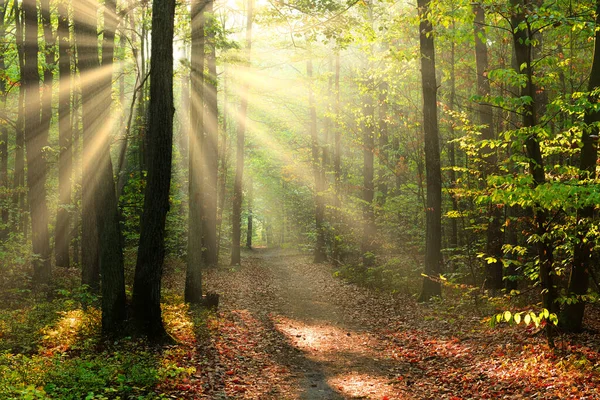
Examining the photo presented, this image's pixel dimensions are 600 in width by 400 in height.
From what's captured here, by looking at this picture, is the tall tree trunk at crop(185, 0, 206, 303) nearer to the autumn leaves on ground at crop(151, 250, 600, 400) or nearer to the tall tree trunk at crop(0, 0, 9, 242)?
the autumn leaves on ground at crop(151, 250, 600, 400)

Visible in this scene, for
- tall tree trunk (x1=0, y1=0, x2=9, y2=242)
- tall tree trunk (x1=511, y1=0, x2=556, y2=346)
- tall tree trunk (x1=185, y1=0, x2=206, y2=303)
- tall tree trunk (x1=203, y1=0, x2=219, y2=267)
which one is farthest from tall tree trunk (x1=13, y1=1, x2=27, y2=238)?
tall tree trunk (x1=511, y1=0, x2=556, y2=346)

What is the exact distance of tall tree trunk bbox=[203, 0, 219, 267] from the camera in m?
14.4

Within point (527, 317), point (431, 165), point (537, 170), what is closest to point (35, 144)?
point (431, 165)

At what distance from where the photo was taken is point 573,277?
7.74m

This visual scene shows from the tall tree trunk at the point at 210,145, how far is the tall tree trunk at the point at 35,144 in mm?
4832

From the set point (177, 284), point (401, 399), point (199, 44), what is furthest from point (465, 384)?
point (177, 284)

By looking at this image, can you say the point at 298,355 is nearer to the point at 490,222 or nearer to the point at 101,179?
the point at 101,179

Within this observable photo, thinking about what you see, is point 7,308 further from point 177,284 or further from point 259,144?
point 259,144

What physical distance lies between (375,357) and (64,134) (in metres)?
12.7

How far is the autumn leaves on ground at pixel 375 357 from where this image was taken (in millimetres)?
6566

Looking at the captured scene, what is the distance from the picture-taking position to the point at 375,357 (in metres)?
8.67

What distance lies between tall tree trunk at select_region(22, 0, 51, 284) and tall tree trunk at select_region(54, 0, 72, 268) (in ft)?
2.13

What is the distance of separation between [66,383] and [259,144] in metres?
31.0

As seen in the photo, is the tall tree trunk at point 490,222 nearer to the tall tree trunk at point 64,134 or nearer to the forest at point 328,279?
the forest at point 328,279
